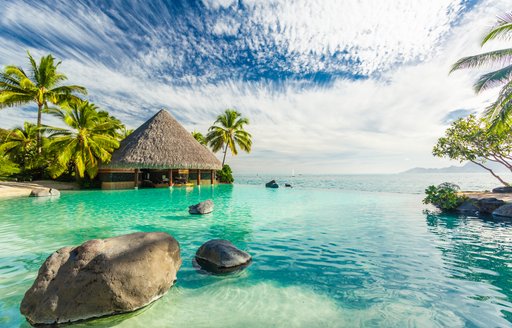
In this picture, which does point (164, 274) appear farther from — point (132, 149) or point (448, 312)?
point (132, 149)

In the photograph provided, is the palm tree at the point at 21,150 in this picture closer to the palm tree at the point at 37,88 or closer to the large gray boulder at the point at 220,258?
the palm tree at the point at 37,88

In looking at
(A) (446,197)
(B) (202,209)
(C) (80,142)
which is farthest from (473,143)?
(C) (80,142)

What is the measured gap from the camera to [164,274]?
10.7 feet

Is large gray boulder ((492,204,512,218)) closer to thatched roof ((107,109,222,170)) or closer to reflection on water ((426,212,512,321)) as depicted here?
reflection on water ((426,212,512,321))

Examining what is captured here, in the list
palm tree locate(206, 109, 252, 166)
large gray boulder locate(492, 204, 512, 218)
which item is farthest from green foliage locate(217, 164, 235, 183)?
large gray boulder locate(492, 204, 512, 218)

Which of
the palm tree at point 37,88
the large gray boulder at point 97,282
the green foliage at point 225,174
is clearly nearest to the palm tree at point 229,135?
the green foliage at point 225,174

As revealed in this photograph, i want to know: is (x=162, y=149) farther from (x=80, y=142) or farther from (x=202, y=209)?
(x=202, y=209)

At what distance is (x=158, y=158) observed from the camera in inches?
762

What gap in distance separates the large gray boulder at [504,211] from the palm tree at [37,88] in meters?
30.2

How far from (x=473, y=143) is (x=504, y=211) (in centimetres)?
668

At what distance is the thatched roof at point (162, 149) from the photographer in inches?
734

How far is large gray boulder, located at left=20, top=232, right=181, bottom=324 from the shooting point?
2.61 m

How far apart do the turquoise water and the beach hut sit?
35.4 feet

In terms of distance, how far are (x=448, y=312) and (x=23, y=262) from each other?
24.2ft
